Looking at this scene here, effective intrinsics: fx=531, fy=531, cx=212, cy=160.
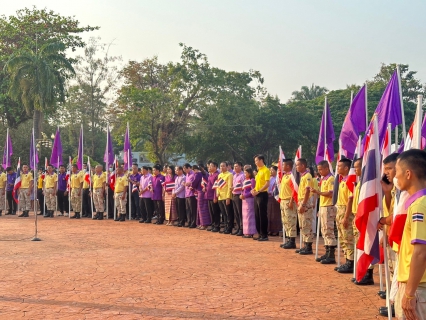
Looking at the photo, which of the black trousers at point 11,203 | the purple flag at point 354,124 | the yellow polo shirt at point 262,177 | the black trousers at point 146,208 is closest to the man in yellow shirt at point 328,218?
the purple flag at point 354,124

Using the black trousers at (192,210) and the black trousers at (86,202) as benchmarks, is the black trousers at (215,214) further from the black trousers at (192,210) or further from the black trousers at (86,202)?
the black trousers at (86,202)

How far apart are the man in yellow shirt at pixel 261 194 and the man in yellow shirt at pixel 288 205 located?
1071 millimetres

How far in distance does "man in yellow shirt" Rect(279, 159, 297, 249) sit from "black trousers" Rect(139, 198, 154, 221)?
6892mm

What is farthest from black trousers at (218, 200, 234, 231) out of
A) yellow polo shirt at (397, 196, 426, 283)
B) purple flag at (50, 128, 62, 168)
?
yellow polo shirt at (397, 196, 426, 283)

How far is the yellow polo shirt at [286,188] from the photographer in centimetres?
1057

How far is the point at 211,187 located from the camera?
1409cm

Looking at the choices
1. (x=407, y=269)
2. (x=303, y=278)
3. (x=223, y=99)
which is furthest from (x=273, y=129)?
(x=407, y=269)

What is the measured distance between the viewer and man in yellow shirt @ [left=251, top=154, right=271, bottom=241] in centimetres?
1185

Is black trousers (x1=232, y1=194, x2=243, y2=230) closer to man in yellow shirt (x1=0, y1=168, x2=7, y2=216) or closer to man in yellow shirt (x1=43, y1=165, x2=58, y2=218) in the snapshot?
man in yellow shirt (x1=43, y1=165, x2=58, y2=218)

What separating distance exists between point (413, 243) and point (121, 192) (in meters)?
14.7

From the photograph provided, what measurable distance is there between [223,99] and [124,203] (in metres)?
19.6

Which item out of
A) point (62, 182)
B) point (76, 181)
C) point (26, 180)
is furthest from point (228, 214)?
point (26, 180)

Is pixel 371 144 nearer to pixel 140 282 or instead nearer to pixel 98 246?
pixel 140 282

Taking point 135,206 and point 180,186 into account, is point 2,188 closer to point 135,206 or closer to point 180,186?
point 135,206
